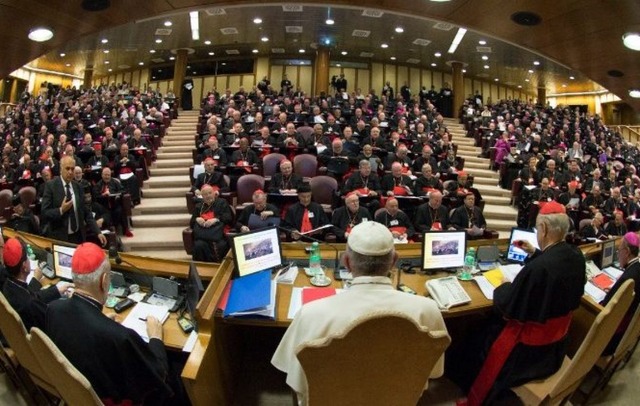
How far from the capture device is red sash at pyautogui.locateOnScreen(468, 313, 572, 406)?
2488 millimetres

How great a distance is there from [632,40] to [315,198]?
4.27m

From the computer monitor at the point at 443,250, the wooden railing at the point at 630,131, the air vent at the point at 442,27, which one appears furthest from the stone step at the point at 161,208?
the wooden railing at the point at 630,131

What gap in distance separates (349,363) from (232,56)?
19504 mm

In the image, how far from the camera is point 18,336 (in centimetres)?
→ 220

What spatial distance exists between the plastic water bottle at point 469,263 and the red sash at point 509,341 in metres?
0.72

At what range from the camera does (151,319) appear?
2.51 meters

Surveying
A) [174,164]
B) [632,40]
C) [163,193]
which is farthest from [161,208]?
[632,40]

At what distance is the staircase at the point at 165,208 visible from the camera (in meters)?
6.14

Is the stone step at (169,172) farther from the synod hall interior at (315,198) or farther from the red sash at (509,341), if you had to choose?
the red sash at (509,341)

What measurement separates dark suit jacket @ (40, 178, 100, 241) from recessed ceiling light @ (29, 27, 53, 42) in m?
1.69

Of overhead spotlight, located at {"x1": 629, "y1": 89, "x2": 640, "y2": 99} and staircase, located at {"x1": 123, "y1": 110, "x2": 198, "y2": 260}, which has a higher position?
overhead spotlight, located at {"x1": 629, "y1": 89, "x2": 640, "y2": 99}

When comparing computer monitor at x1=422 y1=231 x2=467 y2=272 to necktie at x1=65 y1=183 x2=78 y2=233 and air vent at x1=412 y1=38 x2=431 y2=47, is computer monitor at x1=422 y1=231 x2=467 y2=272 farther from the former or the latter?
air vent at x1=412 y1=38 x2=431 y2=47

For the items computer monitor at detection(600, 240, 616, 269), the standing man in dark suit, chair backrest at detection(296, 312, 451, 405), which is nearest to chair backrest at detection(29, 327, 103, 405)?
chair backrest at detection(296, 312, 451, 405)

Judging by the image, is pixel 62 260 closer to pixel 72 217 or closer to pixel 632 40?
pixel 72 217
